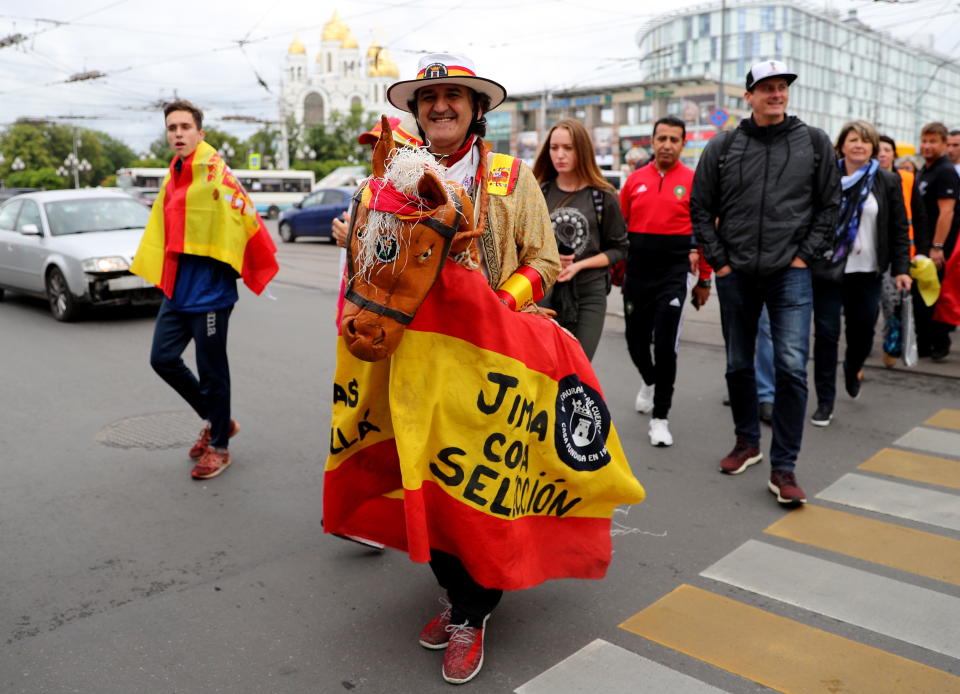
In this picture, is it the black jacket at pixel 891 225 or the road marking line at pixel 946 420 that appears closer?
the black jacket at pixel 891 225

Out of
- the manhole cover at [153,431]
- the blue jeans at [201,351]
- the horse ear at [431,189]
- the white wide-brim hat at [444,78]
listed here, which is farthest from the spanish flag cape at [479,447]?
the manhole cover at [153,431]

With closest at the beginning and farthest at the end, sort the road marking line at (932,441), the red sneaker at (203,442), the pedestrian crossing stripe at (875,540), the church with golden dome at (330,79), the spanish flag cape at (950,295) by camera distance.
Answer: the pedestrian crossing stripe at (875,540) < the red sneaker at (203,442) < the road marking line at (932,441) < the spanish flag cape at (950,295) < the church with golden dome at (330,79)

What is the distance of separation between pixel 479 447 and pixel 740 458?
2.85 meters

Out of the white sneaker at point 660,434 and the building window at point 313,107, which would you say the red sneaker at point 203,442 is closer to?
the white sneaker at point 660,434

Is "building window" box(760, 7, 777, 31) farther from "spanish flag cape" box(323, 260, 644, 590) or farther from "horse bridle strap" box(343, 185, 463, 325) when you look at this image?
"horse bridle strap" box(343, 185, 463, 325)

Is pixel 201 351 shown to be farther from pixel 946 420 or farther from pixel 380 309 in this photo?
pixel 946 420

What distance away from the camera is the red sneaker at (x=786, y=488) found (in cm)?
452

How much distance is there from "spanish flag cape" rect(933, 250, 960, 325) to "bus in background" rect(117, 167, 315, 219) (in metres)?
40.8

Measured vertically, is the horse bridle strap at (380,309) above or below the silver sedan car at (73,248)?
above

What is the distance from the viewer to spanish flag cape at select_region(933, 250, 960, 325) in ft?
25.6

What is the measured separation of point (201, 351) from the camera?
4.98 m

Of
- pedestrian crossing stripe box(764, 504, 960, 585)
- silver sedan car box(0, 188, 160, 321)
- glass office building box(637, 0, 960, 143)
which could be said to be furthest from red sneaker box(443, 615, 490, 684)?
glass office building box(637, 0, 960, 143)

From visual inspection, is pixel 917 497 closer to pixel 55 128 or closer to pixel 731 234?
pixel 731 234

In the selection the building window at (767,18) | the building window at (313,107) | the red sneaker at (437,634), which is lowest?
the red sneaker at (437,634)
